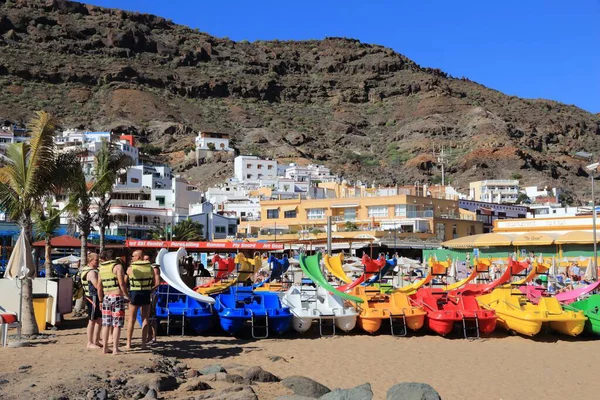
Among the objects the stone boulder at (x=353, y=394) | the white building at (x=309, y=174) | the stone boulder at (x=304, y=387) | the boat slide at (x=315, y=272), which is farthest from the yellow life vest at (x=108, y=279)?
the white building at (x=309, y=174)

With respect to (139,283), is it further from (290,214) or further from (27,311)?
(290,214)

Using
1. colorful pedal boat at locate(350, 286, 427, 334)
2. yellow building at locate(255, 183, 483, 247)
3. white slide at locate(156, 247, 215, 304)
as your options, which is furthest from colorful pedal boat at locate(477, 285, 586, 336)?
yellow building at locate(255, 183, 483, 247)

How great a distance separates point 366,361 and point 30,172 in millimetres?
7653

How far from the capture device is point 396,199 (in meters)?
54.8

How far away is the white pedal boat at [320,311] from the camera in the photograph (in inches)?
671

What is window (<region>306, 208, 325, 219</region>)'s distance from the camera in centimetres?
5844

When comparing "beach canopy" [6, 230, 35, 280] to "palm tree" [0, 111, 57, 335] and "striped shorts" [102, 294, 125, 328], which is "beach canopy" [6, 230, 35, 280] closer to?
"palm tree" [0, 111, 57, 335]

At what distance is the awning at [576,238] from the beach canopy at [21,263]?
30.6m

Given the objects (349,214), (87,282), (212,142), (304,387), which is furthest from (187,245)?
(212,142)

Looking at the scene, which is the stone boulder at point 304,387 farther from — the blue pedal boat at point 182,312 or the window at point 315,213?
the window at point 315,213

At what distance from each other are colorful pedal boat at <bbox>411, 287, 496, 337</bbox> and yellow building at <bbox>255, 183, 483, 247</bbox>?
31.0 meters

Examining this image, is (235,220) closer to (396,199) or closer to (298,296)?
(396,199)

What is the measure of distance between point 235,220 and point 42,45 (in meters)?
118

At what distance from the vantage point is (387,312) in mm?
17438
